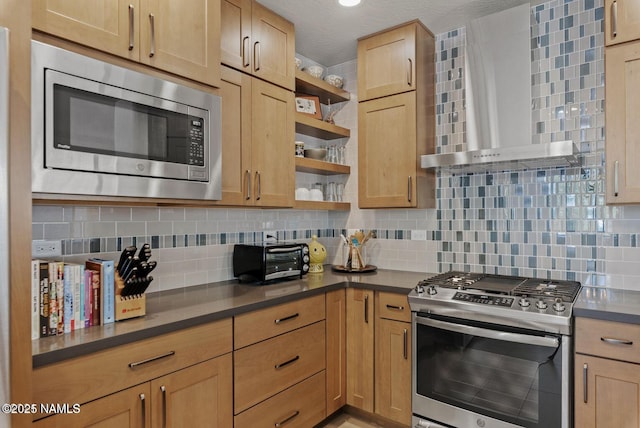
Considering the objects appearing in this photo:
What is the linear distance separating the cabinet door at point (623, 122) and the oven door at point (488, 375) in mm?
838

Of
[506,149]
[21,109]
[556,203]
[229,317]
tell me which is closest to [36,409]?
[229,317]

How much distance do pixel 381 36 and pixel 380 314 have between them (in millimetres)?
1912

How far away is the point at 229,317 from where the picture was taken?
186 centimetres

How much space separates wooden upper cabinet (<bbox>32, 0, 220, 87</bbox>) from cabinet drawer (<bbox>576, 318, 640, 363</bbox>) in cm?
209

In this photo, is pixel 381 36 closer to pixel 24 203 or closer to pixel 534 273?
pixel 534 273

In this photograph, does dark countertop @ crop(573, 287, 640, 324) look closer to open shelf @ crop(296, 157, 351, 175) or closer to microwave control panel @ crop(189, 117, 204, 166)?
open shelf @ crop(296, 157, 351, 175)

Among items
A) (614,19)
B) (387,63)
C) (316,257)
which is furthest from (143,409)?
(614,19)

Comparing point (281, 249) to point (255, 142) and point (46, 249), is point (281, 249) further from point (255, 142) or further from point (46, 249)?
point (46, 249)

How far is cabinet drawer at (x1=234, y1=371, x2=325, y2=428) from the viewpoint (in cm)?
200

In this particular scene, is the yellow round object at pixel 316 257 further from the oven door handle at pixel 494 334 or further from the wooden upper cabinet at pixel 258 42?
the wooden upper cabinet at pixel 258 42

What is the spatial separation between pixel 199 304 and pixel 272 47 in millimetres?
1605

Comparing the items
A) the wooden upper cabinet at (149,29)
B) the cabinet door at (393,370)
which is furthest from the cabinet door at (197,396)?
the wooden upper cabinet at (149,29)

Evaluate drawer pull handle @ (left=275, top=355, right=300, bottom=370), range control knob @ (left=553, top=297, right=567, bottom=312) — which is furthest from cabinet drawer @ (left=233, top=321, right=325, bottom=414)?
range control knob @ (left=553, top=297, right=567, bottom=312)

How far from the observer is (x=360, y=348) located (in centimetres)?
259
